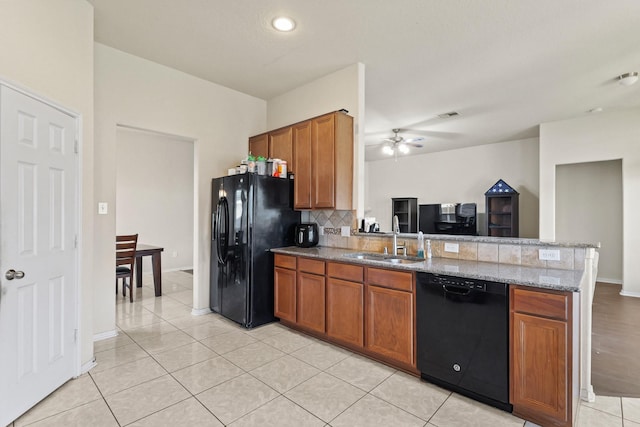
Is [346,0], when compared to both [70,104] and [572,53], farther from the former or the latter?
[572,53]

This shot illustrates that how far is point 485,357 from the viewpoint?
2.01m

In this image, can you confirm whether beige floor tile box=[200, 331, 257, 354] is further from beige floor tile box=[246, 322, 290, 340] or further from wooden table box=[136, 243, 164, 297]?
wooden table box=[136, 243, 164, 297]

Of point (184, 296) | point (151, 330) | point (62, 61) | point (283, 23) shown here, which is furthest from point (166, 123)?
point (184, 296)

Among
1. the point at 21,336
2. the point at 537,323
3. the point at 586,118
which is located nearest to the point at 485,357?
the point at 537,323

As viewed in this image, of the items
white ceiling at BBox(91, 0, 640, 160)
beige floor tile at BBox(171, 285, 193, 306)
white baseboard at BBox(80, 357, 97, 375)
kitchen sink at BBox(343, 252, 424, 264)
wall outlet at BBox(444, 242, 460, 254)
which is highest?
white ceiling at BBox(91, 0, 640, 160)

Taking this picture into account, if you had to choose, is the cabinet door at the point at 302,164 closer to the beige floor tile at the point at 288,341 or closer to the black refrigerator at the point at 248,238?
the black refrigerator at the point at 248,238

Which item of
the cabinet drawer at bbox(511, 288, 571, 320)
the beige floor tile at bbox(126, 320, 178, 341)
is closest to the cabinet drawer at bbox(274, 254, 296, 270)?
the beige floor tile at bbox(126, 320, 178, 341)

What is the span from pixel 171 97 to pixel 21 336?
109 inches

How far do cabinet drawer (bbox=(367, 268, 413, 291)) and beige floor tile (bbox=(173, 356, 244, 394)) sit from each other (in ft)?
4.34

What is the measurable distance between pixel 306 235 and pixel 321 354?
133 cm

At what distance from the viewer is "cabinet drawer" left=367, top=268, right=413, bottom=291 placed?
240cm

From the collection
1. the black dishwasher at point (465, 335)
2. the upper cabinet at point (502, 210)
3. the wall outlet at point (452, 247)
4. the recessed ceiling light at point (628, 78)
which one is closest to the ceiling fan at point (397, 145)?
the upper cabinet at point (502, 210)

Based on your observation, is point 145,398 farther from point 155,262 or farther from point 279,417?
point 155,262

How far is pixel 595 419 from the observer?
75.6 inches
